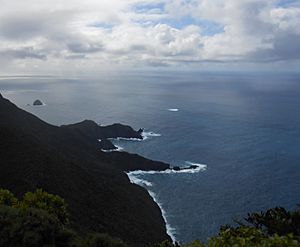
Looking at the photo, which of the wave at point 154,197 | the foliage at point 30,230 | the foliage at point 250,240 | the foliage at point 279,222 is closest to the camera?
the foliage at point 250,240

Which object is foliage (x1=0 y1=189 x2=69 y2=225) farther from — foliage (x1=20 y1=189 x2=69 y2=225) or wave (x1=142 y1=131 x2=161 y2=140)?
wave (x1=142 y1=131 x2=161 y2=140)

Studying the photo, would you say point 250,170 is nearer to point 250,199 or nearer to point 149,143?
point 250,199

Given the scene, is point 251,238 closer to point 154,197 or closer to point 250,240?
point 250,240

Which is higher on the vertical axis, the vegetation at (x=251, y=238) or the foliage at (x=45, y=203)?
the vegetation at (x=251, y=238)

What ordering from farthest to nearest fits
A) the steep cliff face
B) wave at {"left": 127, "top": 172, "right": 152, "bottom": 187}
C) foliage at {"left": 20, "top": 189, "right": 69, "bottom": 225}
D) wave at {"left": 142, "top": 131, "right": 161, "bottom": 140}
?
wave at {"left": 142, "top": 131, "right": 161, "bottom": 140}
wave at {"left": 127, "top": 172, "right": 152, "bottom": 187}
the steep cliff face
foliage at {"left": 20, "top": 189, "right": 69, "bottom": 225}

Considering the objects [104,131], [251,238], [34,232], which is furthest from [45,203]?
[104,131]

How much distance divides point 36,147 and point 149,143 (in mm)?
60959

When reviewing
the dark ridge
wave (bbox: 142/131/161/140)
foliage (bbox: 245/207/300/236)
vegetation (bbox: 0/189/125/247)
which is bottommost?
wave (bbox: 142/131/161/140)

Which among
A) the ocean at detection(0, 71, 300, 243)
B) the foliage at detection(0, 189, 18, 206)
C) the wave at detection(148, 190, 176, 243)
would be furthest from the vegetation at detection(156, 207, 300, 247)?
the ocean at detection(0, 71, 300, 243)

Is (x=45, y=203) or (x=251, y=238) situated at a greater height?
(x=251, y=238)

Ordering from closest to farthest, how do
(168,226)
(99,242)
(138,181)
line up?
1. (99,242)
2. (168,226)
3. (138,181)

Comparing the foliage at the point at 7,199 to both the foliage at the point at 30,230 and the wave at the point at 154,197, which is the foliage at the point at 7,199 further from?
the wave at the point at 154,197

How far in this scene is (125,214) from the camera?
196 feet

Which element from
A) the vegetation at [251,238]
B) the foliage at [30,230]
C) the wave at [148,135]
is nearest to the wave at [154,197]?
the foliage at [30,230]
